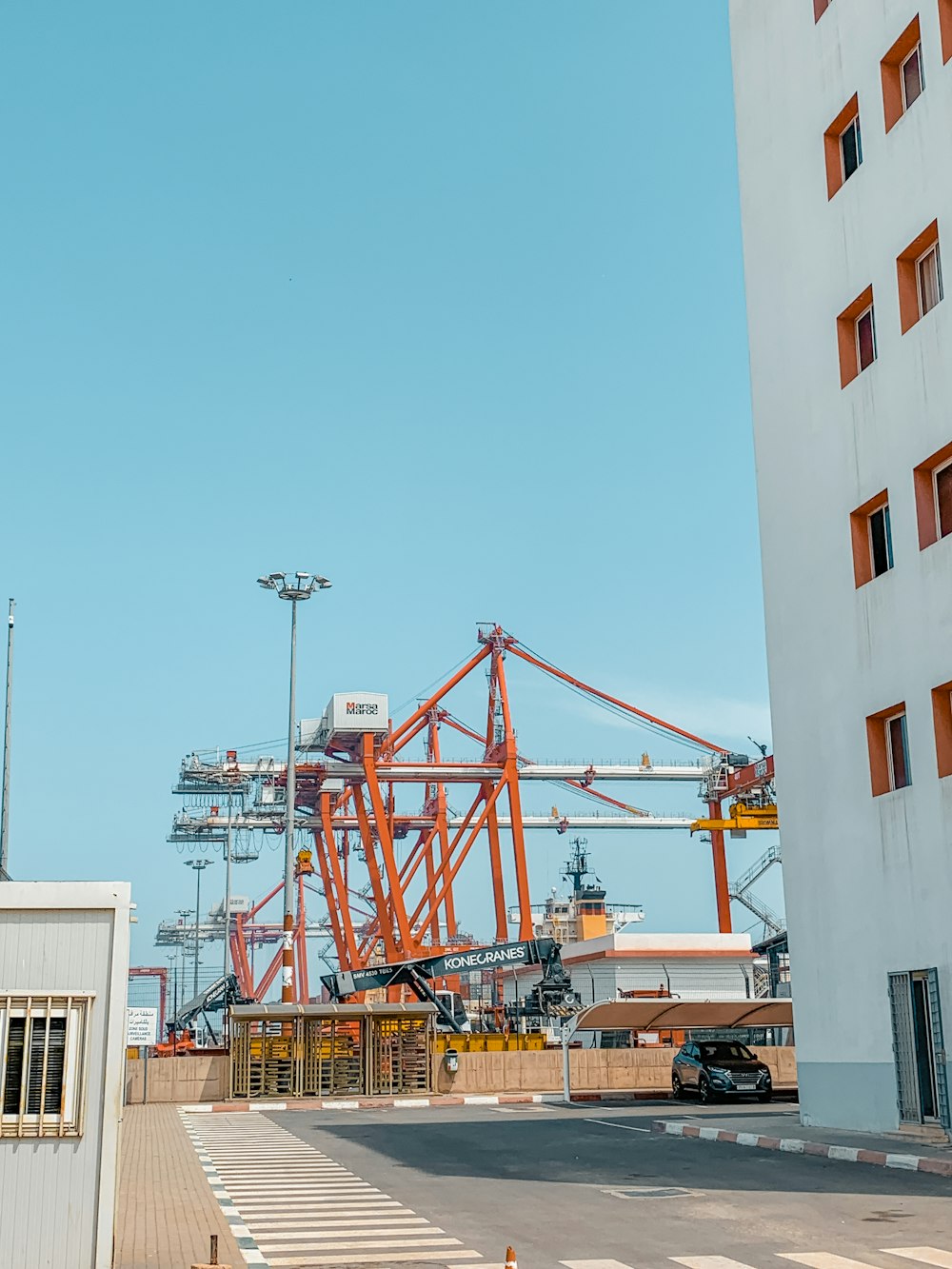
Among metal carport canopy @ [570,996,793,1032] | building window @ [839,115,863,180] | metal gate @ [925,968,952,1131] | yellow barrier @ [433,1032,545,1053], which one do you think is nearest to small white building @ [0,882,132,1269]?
metal gate @ [925,968,952,1131]

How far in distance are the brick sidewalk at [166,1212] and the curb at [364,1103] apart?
964 centimetres

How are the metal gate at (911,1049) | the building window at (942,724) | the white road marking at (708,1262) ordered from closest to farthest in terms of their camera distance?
the white road marking at (708,1262) < the metal gate at (911,1049) < the building window at (942,724)

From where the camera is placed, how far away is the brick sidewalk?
11180 mm

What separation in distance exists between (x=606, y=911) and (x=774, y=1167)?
74263 millimetres

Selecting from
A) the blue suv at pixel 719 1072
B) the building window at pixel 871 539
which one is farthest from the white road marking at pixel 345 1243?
the blue suv at pixel 719 1072

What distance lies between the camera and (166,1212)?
14.1 meters

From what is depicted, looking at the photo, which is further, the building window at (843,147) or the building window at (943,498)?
the building window at (843,147)

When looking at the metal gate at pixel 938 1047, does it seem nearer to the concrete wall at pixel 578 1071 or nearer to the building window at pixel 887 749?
the building window at pixel 887 749

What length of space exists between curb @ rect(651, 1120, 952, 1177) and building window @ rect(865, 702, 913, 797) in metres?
5.28

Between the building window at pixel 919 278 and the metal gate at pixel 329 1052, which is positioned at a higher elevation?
the building window at pixel 919 278

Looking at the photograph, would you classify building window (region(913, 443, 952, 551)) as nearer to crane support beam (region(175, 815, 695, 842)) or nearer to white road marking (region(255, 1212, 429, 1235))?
white road marking (region(255, 1212, 429, 1235))

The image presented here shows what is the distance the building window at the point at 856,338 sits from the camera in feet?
76.0

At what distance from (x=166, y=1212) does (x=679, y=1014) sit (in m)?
25.6

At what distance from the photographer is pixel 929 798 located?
2027 cm
